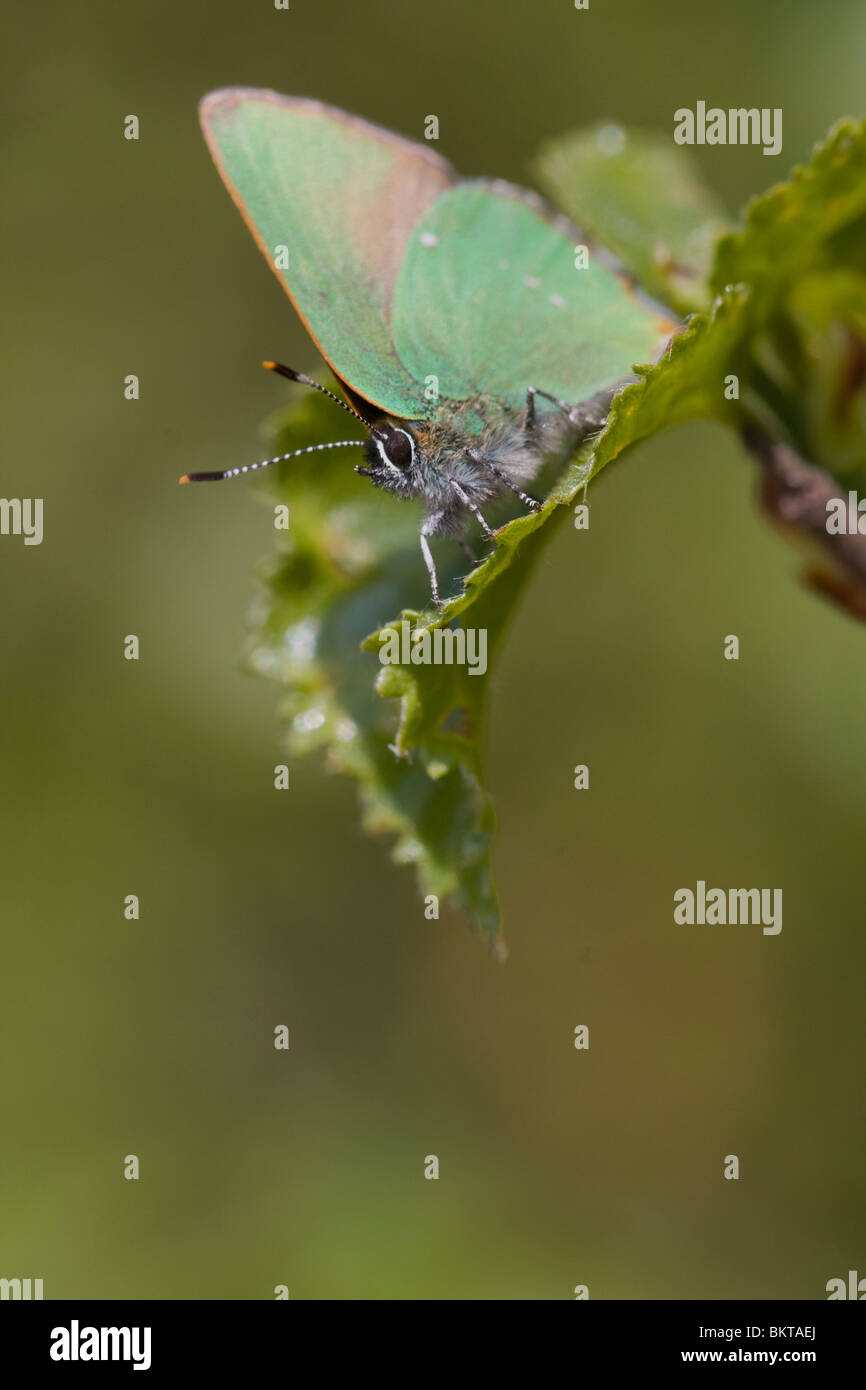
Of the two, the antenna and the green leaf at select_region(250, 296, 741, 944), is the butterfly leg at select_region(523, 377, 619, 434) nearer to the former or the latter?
the green leaf at select_region(250, 296, 741, 944)

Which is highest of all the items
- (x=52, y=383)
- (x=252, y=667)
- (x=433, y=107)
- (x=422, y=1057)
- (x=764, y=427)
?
(x=433, y=107)

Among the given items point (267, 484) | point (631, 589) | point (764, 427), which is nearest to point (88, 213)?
point (631, 589)

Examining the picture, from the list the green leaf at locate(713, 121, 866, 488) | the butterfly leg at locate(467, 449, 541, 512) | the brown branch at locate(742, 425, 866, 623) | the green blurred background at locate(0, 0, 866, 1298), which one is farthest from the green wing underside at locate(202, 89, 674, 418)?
the green blurred background at locate(0, 0, 866, 1298)

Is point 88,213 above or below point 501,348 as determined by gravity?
above

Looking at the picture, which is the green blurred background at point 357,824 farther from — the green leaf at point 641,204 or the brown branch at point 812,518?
the brown branch at point 812,518

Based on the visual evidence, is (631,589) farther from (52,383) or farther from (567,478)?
(567,478)
